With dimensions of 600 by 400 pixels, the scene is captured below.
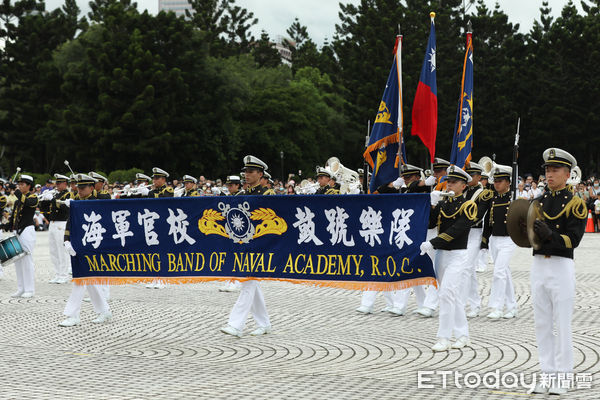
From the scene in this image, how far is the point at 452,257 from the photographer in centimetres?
898

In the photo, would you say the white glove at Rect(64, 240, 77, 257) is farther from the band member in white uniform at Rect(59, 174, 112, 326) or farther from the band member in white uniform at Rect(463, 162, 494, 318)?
the band member in white uniform at Rect(463, 162, 494, 318)

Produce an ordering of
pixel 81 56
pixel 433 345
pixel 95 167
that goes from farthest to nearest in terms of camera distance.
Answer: pixel 81 56 → pixel 95 167 → pixel 433 345

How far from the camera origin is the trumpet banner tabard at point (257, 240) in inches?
352

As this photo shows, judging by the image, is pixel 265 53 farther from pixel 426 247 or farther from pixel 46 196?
pixel 426 247

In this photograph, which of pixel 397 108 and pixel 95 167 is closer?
pixel 397 108

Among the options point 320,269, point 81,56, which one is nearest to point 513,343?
point 320,269

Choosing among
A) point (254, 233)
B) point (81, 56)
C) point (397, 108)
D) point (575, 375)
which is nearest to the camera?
point (575, 375)

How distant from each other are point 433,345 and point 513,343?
3.17 ft

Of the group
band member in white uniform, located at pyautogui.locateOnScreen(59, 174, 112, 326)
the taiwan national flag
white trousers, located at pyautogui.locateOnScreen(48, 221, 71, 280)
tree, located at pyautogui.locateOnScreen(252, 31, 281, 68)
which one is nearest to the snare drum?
band member in white uniform, located at pyautogui.locateOnScreen(59, 174, 112, 326)

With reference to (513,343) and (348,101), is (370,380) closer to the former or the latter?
(513,343)

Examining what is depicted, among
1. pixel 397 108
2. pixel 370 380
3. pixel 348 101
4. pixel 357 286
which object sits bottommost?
pixel 370 380

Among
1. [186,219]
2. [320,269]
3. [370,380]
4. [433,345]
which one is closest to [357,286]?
[320,269]

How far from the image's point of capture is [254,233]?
9.67 metres

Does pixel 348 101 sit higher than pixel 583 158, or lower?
higher
